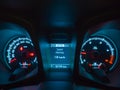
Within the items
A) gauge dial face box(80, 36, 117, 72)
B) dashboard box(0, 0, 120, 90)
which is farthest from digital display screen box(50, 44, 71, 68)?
gauge dial face box(80, 36, 117, 72)

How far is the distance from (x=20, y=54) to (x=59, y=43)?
403 millimetres

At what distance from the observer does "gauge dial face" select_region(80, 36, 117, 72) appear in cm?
200

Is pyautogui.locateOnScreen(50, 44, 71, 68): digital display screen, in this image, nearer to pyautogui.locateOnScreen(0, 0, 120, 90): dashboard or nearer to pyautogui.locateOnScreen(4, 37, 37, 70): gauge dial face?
pyautogui.locateOnScreen(0, 0, 120, 90): dashboard

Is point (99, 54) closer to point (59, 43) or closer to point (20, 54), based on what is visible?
point (59, 43)

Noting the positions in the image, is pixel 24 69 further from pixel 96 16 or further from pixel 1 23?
pixel 96 16

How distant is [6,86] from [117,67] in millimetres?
819

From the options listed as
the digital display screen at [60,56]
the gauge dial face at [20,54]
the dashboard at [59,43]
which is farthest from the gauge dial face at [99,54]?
the gauge dial face at [20,54]

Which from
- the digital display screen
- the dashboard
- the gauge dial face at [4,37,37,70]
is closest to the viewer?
the dashboard

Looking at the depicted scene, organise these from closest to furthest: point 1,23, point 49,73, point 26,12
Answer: point 26,12 → point 1,23 → point 49,73

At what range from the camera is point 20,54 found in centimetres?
204

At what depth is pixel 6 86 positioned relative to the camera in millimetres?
1577

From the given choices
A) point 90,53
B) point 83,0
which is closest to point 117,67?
point 90,53

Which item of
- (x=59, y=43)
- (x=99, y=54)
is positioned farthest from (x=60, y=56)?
(x=99, y=54)

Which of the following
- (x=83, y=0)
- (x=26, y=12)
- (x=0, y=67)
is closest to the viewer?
(x=83, y=0)
